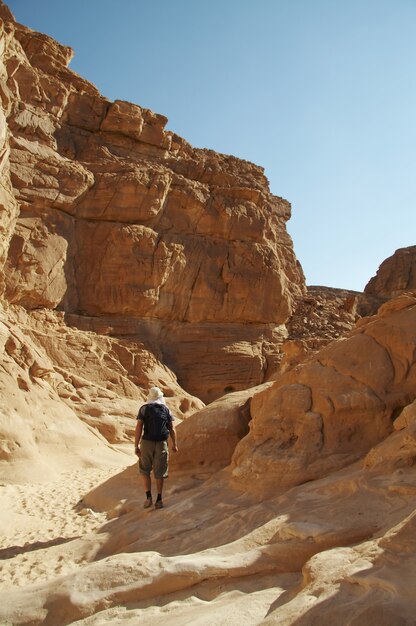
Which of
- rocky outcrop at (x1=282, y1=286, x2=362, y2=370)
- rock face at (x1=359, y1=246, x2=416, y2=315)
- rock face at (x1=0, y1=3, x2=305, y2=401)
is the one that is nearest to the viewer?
rock face at (x1=0, y1=3, x2=305, y2=401)

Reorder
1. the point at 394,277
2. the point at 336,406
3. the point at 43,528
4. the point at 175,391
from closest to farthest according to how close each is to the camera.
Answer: the point at 336,406
the point at 43,528
the point at 175,391
the point at 394,277

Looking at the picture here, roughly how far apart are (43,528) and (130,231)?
1570 cm

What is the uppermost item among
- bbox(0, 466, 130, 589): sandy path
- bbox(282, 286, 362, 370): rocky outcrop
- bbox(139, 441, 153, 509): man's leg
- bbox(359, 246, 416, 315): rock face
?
bbox(359, 246, 416, 315): rock face

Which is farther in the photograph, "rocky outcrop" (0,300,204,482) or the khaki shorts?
"rocky outcrop" (0,300,204,482)

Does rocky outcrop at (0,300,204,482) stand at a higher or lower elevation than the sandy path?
higher

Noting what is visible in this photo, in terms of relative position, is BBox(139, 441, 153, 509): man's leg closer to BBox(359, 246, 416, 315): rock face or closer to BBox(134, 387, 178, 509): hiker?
BBox(134, 387, 178, 509): hiker

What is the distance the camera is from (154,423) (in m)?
6.79

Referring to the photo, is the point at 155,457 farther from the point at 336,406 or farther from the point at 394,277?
the point at 394,277

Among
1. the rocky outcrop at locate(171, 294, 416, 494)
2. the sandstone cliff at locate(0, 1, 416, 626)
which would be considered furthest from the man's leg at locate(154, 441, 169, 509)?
the rocky outcrop at locate(171, 294, 416, 494)

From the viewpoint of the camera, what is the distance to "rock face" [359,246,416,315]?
155 feet

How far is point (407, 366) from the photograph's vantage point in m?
6.77

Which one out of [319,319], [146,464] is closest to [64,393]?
[146,464]

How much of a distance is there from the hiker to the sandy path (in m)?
0.92

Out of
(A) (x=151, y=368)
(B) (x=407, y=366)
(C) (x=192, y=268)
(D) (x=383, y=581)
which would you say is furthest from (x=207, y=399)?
(D) (x=383, y=581)
